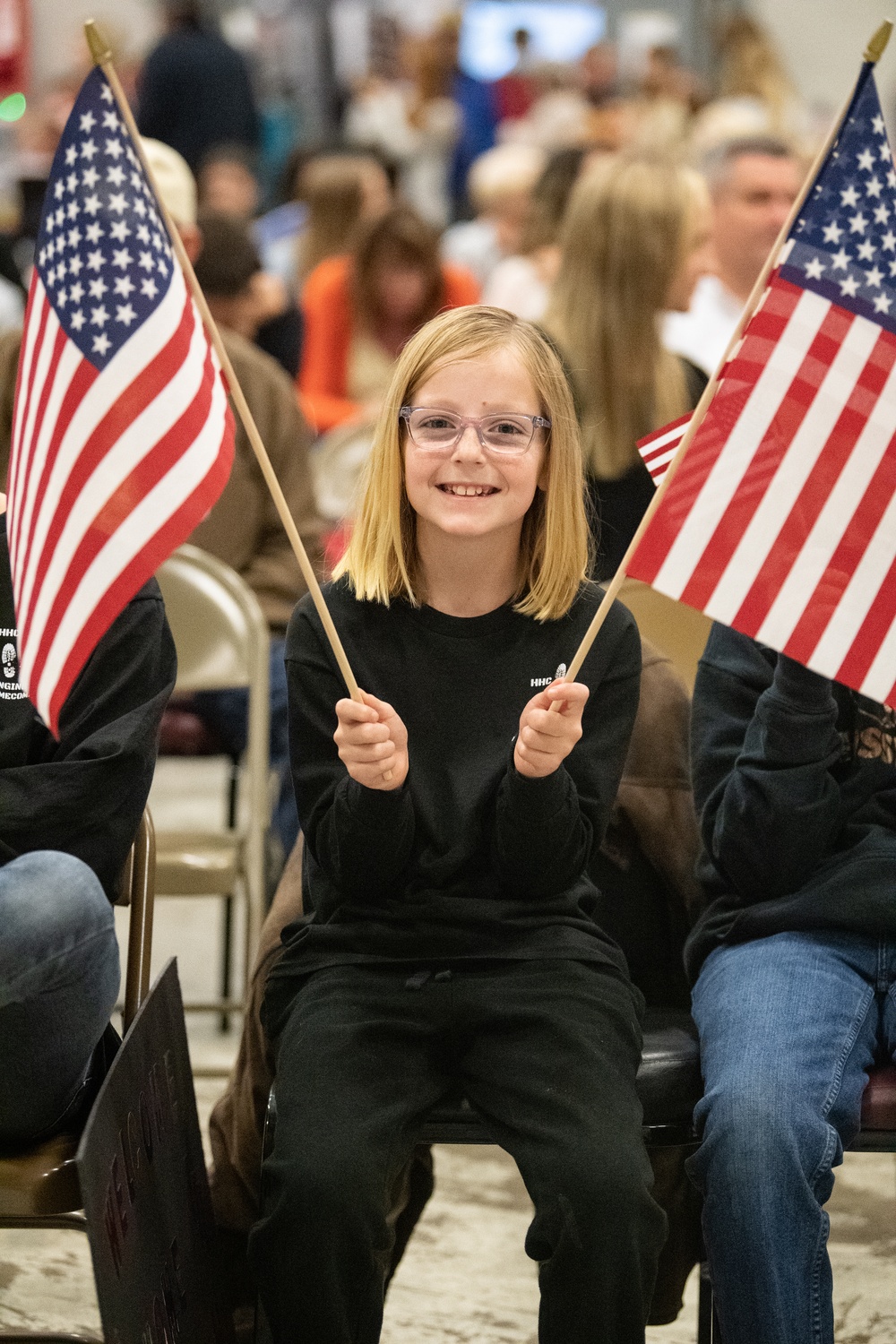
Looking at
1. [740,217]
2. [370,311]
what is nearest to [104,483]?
[740,217]

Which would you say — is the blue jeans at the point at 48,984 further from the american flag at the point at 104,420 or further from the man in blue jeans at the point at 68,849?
the american flag at the point at 104,420

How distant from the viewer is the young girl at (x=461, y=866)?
2.05 metres

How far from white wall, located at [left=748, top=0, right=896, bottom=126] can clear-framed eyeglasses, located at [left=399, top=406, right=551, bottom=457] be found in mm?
11995

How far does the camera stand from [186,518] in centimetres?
207

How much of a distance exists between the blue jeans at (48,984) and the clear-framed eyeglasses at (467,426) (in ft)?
2.54

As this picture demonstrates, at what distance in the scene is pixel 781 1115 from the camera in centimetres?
212

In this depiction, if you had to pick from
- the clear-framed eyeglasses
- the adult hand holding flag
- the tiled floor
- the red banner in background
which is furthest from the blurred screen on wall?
the adult hand holding flag

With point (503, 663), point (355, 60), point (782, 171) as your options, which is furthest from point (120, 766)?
point (355, 60)

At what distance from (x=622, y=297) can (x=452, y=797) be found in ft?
6.73

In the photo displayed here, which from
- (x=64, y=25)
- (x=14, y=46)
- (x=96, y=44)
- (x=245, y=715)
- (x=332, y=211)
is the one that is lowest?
(x=245, y=715)

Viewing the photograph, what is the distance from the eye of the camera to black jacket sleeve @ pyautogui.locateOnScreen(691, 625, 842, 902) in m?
2.34

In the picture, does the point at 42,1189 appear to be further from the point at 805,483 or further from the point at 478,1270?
the point at 805,483

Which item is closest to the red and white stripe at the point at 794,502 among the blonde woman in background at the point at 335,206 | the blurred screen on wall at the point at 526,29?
the blonde woman in background at the point at 335,206

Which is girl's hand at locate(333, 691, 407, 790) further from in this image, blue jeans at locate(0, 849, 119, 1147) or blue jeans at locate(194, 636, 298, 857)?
blue jeans at locate(194, 636, 298, 857)
